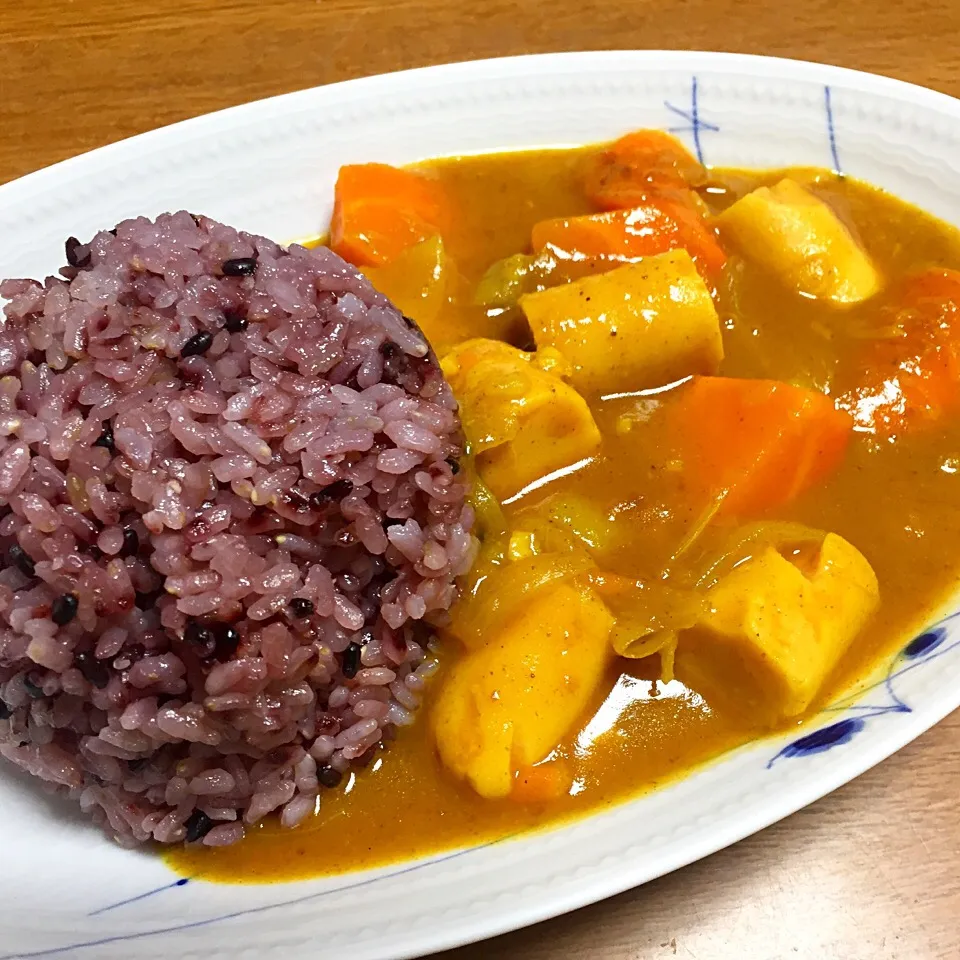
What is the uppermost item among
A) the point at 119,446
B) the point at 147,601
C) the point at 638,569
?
the point at 119,446

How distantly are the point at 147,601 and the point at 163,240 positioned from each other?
0.85 meters

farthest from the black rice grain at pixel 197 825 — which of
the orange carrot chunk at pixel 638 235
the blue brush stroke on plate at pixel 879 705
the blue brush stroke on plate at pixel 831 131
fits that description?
the blue brush stroke on plate at pixel 831 131

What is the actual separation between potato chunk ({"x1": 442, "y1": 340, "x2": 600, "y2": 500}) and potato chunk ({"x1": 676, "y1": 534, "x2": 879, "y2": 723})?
1.74 feet

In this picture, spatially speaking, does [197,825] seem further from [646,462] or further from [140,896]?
[646,462]

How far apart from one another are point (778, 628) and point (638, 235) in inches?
50.5

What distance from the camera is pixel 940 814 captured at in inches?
77.9

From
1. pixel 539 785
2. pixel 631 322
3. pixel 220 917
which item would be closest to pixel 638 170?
pixel 631 322

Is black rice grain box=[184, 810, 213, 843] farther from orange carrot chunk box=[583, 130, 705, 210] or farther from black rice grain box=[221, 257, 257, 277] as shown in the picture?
orange carrot chunk box=[583, 130, 705, 210]

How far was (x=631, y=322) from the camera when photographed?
2.33m

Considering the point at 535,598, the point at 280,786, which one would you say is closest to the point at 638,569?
the point at 535,598

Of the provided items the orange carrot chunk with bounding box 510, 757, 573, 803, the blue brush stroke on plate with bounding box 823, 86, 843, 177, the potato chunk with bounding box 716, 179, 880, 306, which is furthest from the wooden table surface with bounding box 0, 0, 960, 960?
the orange carrot chunk with bounding box 510, 757, 573, 803

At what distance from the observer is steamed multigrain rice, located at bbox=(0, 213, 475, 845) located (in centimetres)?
178

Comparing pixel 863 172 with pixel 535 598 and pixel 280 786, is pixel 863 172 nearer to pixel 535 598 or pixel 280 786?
pixel 535 598

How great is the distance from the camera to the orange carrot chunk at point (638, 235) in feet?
8.52
